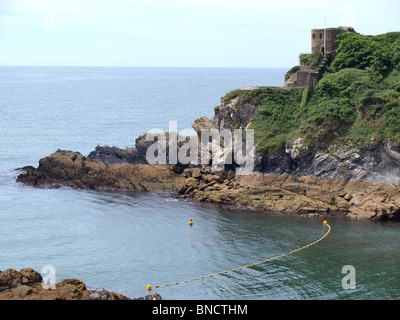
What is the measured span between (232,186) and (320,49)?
816 inches

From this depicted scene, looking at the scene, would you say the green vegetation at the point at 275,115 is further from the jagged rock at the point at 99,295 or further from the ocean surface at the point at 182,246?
the jagged rock at the point at 99,295

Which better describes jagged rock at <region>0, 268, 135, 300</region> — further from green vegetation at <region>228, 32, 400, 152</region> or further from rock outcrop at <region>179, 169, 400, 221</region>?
green vegetation at <region>228, 32, 400, 152</region>

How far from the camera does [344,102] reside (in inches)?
2411

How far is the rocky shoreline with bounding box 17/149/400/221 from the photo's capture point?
54281 millimetres

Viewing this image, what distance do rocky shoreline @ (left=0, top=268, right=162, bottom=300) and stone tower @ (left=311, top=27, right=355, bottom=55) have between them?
43.0 m

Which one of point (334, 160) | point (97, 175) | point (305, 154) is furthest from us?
point (97, 175)

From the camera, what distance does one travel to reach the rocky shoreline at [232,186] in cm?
5428

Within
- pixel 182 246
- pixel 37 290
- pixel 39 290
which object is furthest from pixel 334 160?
pixel 37 290

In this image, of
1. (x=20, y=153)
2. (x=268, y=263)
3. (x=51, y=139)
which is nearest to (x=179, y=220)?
(x=268, y=263)

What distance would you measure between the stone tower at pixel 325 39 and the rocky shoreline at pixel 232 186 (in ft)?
58.6

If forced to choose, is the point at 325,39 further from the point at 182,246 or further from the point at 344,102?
the point at 182,246

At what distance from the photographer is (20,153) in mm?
82625

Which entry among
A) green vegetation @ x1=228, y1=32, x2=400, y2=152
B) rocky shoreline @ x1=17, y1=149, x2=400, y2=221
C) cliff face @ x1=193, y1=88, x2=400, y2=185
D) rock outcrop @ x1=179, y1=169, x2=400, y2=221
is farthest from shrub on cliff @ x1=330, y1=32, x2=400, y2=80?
rocky shoreline @ x1=17, y1=149, x2=400, y2=221
